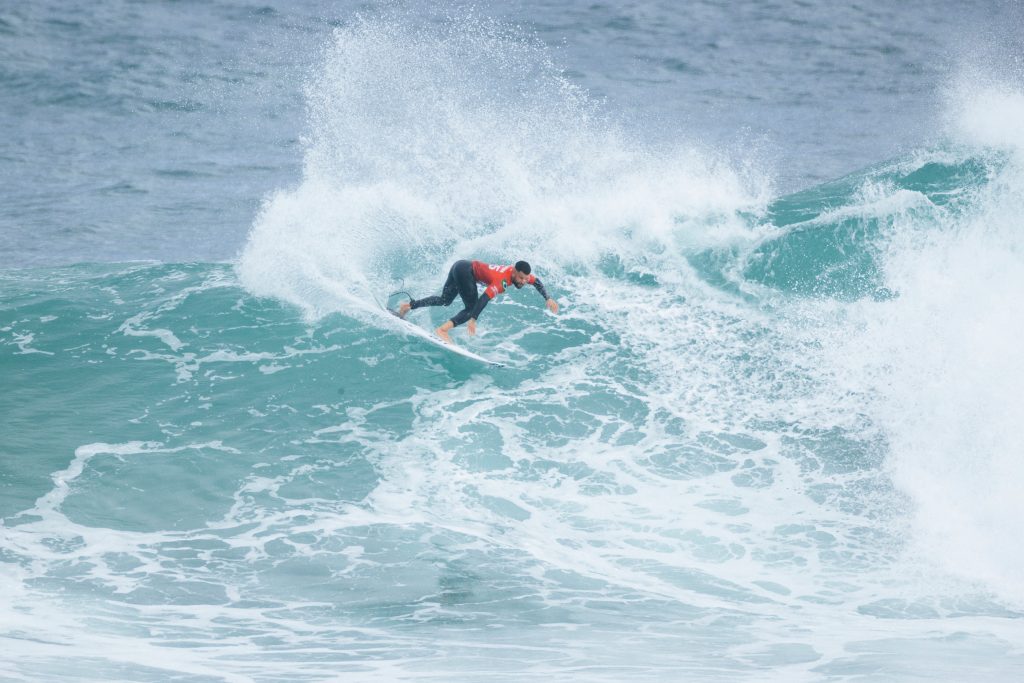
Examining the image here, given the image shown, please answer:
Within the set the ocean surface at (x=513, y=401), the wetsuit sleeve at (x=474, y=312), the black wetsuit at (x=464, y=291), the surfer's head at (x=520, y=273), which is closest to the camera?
the ocean surface at (x=513, y=401)

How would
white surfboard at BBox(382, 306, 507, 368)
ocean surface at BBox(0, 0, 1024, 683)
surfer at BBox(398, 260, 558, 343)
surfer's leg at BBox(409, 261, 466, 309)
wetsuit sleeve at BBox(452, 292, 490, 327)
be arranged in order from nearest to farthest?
1. ocean surface at BBox(0, 0, 1024, 683)
2. surfer at BBox(398, 260, 558, 343)
3. wetsuit sleeve at BBox(452, 292, 490, 327)
4. surfer's leg at BBox(409, 261, 466, 309)
5. white surfboard at BBox(382, 306, 507, 368)

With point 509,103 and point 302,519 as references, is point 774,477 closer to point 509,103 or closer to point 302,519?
point 302,519

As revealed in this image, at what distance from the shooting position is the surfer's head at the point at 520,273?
11255 mm

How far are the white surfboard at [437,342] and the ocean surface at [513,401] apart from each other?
0.70 ft

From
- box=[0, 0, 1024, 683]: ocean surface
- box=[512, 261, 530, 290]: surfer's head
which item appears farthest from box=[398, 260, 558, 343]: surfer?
box=[0, 0, 1024, 683]: ocean surface

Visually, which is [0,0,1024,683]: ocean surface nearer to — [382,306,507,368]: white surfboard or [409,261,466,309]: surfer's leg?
[382,306,507,368]: white surfboard

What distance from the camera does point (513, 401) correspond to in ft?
39.4

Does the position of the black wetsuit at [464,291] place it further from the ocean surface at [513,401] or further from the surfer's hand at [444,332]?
the ocean surface at [513,401]

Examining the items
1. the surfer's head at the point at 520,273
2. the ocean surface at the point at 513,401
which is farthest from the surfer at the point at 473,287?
the ocean surface at the point at 513,401

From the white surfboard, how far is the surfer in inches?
2.8

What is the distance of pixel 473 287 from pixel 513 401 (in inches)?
54.3

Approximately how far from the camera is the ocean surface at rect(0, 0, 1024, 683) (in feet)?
26.3

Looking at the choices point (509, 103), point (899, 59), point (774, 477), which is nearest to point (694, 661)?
point (774, 477)

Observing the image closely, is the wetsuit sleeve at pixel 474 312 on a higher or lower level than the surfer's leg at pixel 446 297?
lower
